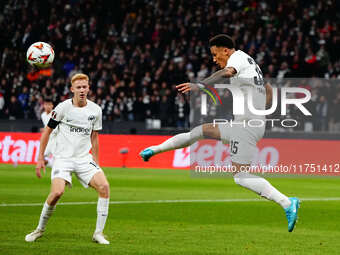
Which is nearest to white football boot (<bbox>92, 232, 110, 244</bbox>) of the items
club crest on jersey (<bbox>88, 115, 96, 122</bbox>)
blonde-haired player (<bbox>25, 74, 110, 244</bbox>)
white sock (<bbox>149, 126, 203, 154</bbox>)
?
blonde-haired player (<bbox>25, 74, 110, 244</bbox>)

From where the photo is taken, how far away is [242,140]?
10.1 m

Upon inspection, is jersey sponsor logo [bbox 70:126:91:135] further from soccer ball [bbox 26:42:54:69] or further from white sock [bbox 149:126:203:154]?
soccer ball [bbox 26:42:54:69]

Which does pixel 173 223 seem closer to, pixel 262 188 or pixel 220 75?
pixel 262 188

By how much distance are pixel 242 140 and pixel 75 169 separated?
7.43ft

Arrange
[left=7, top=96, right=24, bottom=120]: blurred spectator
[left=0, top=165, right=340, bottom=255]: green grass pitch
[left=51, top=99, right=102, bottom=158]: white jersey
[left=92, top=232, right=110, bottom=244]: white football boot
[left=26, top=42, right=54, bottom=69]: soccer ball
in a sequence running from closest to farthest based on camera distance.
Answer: [left=0, top=165, right=340, bottom=255]: green grass pitch, [left=92, top=232, right=110, bottom=244]: white football boot, [left=51, top=99, right=102, bottom=158]: white jersey, [left=26, top=42, right=54, bottom=69]: soccer ball, [left=7, top=96, right=24, bottom=120]: blurred spectator

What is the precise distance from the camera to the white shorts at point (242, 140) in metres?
10.1

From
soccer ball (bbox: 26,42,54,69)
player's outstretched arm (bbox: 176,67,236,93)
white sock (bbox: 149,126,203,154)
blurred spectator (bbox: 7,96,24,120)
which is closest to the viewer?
player's outstretched arm (bbox: 176,67,236,93)

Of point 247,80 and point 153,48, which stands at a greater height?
point 153,48

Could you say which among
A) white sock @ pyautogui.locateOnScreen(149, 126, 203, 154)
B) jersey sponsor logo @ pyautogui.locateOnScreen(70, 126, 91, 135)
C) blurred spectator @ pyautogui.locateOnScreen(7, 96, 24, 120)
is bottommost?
white sock @ pyautogui.locateOnScreen(149, 126, 203, 154)

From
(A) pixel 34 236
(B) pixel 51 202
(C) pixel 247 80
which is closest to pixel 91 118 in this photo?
(B) pixel 51 202

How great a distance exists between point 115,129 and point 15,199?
12963 mm

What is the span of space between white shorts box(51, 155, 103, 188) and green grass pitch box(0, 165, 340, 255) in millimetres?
Result: 852

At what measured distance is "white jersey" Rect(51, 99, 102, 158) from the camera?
10.5 meters

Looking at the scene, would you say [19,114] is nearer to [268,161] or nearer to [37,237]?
[268,161]
